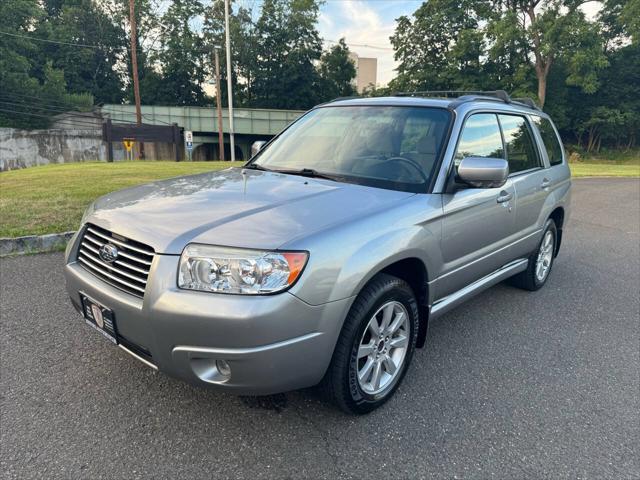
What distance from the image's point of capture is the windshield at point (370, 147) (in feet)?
9.74

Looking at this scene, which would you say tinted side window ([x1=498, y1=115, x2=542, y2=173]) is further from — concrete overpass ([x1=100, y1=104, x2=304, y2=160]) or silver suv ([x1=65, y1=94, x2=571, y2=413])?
concrete overpass ([x1=100, y1=104, x2=304, y2=160])

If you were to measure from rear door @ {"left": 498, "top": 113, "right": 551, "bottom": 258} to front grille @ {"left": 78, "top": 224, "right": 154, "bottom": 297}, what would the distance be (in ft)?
9.56

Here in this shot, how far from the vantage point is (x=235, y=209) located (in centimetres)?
239

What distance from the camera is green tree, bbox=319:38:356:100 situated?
5409cm

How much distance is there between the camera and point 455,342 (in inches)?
136

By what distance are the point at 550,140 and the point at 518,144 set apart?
965 mm

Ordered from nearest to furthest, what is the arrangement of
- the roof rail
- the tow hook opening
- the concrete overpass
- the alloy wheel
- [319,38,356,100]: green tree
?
the tow hook opening < the alloy wheel < the roof rail < the concrete overpass < [319,38,356,100]: green tree

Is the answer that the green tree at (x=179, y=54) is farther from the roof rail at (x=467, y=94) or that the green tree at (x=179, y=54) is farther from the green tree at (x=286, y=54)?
the roof rail at (x=467, y=94)

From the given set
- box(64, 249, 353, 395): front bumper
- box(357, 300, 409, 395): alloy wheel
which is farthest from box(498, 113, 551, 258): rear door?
box(64, 249, 353, 395): front bumper

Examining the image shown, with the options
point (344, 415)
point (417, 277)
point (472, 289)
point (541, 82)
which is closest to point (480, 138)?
point (472, 289)

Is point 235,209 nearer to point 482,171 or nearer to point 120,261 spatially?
point 120,261

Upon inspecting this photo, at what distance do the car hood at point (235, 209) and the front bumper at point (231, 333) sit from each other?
215 millimetres

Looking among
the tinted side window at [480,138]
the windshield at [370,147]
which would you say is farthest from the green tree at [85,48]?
the tinted side window at [480,138]

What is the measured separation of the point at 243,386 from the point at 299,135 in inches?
92.2
